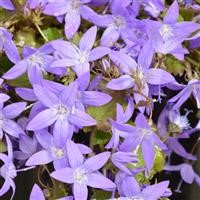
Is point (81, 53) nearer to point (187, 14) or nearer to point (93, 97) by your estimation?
point (93, 97)

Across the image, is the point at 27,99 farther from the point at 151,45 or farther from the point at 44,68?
the point at 151,45

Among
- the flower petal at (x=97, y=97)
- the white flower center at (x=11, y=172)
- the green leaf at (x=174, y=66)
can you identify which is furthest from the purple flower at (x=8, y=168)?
the green leaf at (x=174, y=66)

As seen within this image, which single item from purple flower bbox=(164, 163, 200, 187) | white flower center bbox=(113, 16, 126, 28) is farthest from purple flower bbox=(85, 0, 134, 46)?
purple flower bbox=(164, 163, 200, 187)

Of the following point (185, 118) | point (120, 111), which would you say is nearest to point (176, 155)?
point (185, 118)

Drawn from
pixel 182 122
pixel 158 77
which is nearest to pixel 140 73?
pixel 158 77

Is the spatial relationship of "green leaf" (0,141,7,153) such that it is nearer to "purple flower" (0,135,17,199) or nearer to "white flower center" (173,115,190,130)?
"purple flower" (0,135,17,199)

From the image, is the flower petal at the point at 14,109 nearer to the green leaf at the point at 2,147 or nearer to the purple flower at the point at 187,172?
the green leaf at the point at 2,147
